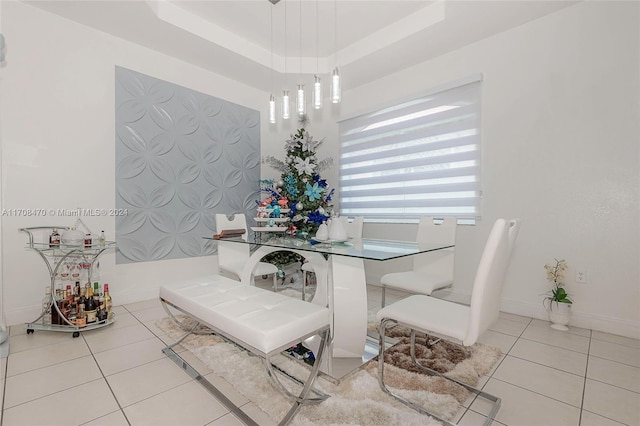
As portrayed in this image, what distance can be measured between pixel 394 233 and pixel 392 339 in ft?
5.86

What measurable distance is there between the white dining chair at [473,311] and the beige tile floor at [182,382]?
0.30 meters

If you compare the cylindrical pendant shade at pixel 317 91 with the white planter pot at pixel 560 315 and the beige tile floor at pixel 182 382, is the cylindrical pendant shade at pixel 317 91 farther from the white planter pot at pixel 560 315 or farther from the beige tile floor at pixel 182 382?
the white planter pot at pixel 560 315

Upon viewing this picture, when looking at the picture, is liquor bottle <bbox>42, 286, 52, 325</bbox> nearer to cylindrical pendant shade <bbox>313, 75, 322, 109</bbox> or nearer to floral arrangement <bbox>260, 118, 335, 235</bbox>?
floral arrangement <bbox>260, 118, 335, 235</bbox>

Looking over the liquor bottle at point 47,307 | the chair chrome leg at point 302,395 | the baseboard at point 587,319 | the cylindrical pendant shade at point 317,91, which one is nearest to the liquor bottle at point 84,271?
the liquor bottle at point 47,307

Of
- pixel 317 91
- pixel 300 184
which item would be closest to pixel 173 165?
pixel 300 184

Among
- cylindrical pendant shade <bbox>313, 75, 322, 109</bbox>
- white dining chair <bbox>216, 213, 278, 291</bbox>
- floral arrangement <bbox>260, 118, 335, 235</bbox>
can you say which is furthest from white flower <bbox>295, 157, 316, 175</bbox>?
cylindrical pendant shade <bbox>313, 75, 322, 109</bbox>

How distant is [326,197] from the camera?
4.27 metres

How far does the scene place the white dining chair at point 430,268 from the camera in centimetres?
238

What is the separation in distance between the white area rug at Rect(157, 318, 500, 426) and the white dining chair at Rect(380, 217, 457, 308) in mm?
550

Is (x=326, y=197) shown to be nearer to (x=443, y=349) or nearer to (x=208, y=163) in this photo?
(x=208, y=163)

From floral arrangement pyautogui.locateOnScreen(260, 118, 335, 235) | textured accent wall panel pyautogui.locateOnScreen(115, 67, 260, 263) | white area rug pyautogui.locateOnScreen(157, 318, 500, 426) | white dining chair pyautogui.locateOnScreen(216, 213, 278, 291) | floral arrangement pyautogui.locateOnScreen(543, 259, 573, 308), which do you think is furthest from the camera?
floral arrangement pyautogui.locateOnScreen(260, 118, 335, 235)

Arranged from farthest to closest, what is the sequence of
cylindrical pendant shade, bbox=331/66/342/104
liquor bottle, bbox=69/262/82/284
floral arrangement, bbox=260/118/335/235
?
floral arrangement, bbox=260/118/335/235 → liquor bottle, bbox=69/262/82/284 → cylindrical pendant shade, bbox=331/66/342/104

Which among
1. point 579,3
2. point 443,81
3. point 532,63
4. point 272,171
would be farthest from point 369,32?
point 272,171

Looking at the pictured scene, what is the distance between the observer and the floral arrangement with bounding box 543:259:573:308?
2.61m
